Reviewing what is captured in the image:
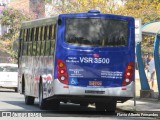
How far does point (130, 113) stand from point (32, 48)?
175 inches

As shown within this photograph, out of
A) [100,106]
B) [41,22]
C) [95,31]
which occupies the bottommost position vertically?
[100,106]

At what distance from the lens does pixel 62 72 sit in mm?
20625

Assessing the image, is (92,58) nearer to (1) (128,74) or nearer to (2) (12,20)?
(1) (128,74)

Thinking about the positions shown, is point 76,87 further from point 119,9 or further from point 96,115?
point 119,9

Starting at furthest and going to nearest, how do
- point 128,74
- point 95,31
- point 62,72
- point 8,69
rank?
point 8,69
point 128,74
point 95,31
point 62,72

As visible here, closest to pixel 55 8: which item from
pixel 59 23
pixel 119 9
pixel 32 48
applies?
pixel 119 9

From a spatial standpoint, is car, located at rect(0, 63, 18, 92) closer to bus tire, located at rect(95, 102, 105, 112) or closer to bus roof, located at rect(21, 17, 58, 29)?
bus roof, located at rect(21, 17, 58, 29)

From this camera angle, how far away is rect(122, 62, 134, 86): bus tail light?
20938 mm

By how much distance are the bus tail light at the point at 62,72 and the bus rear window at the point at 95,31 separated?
670 millimetres

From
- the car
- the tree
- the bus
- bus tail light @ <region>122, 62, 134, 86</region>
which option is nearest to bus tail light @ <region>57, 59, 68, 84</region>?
the bus

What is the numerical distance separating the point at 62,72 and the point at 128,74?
196 centimetres

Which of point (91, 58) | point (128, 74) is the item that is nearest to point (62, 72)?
point (91, 58)

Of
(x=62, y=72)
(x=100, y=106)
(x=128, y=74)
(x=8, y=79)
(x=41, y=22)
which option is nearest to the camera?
(x=62, y=72)

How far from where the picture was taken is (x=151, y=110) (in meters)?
21.8
